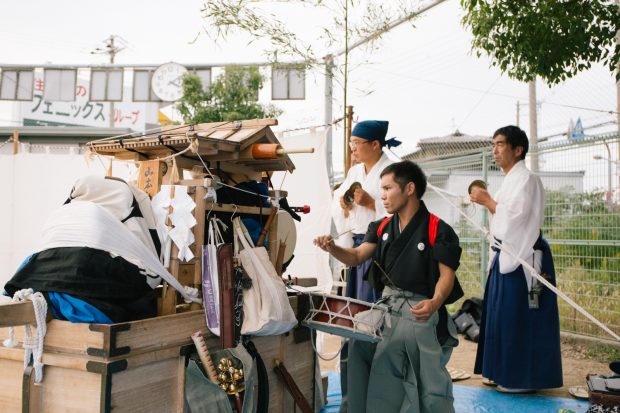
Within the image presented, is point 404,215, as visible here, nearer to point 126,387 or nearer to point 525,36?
point 126,387

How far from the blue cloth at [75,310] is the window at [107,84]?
10.3m

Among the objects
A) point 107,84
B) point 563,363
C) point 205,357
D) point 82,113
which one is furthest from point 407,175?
point 82,113

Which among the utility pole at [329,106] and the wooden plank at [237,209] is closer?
the wooden plank at [237,209]

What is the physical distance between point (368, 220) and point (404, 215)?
88 centimetres

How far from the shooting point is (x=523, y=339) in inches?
179

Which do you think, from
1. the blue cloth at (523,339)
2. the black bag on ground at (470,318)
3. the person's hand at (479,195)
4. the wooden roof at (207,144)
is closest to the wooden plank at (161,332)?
the wooden roof at (207,144)

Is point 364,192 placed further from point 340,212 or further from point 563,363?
point 563,363

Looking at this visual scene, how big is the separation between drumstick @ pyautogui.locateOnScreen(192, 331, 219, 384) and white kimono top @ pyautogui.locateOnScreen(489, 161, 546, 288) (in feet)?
9.23

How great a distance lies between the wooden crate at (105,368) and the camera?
2.28 metres

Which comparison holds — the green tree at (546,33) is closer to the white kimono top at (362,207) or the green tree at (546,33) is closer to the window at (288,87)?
the white kimono top at (362,207)

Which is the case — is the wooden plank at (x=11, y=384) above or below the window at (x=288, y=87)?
below

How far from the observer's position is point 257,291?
9.64 feet

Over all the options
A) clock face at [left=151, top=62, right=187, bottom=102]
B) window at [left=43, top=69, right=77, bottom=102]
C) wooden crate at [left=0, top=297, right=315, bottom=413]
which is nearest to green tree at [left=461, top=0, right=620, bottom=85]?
wooden crate at [left=0, top=297, right=315, bottom=413]

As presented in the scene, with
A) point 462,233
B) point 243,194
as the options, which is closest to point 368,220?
point 243,194
